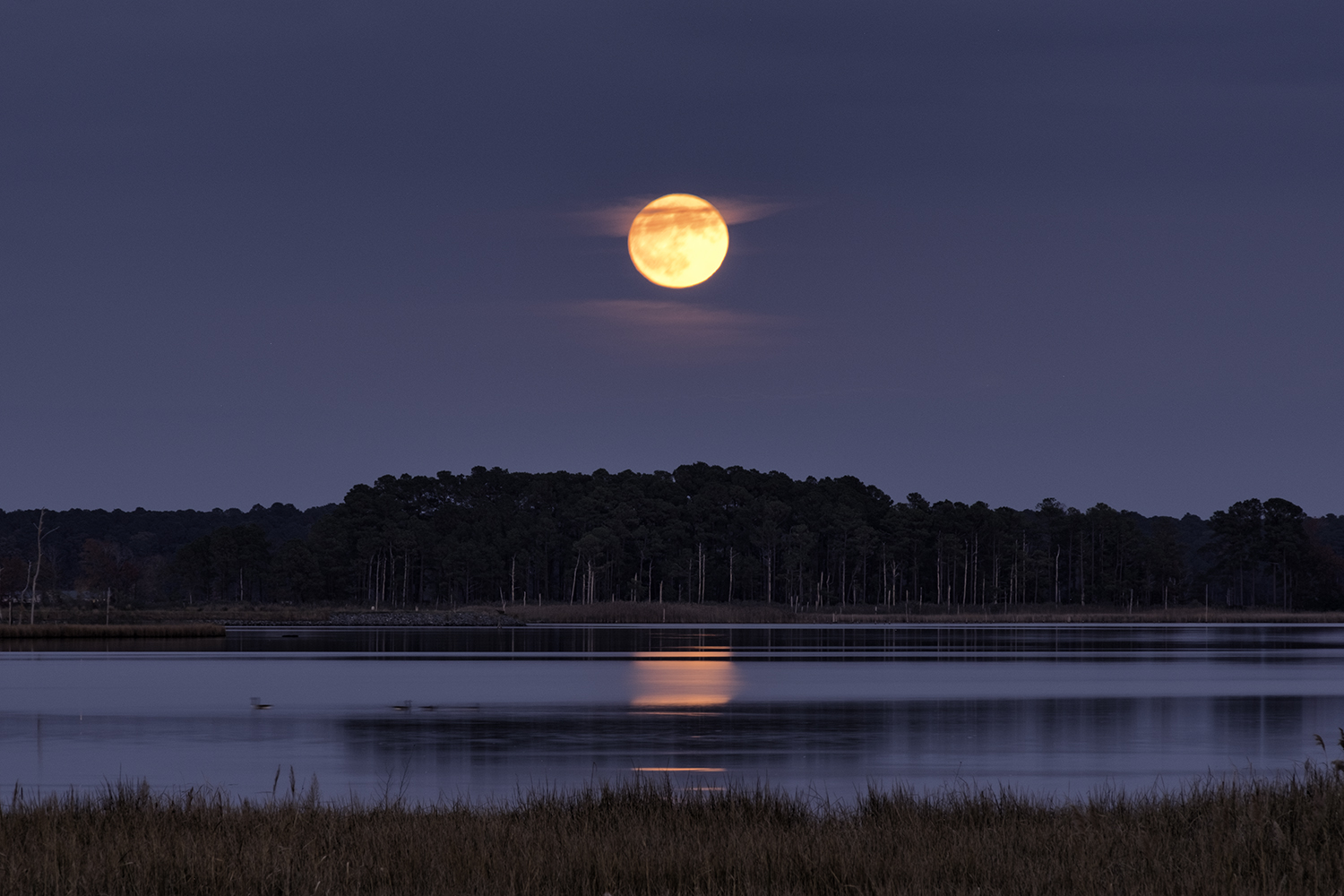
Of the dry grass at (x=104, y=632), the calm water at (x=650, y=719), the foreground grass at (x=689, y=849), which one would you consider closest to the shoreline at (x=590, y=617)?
the dry grass at (x=104, y=632)

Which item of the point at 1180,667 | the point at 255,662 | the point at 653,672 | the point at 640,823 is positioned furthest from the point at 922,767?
the point at 255,662

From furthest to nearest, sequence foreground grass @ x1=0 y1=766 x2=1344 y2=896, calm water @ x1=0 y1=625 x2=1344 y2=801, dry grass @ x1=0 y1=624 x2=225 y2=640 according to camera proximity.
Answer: dry grass @ x1=0 y1=624 x2=225 y2=640 < calm water @ x1=0 y1=625 x2=1344 y2=801 < foreground grass @ x1=0 y1=766 x2=1344 y2=896

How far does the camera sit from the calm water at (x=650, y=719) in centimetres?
2770

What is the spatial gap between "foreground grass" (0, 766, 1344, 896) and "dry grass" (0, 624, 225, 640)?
8911 centimetres

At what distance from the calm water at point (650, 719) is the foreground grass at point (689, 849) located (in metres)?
4.93

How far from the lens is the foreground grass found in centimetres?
1351

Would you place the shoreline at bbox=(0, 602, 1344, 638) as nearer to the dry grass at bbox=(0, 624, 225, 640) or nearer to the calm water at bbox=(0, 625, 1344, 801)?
the dry grass at bbox=(0, 624, 225, 640)

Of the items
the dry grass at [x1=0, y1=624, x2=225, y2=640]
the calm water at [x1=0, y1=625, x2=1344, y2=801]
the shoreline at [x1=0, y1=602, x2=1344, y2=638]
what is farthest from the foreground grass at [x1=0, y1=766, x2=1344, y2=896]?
the shoreline at [x1=0, y1=602, x2=1344, y2=638]

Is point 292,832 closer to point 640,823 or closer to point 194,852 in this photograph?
point 194,852

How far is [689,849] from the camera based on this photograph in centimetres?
1537

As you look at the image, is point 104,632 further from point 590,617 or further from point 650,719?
point 650,719

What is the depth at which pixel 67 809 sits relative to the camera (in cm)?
1870

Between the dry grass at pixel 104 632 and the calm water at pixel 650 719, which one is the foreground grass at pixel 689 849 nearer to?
the calm water at pixel 650 719

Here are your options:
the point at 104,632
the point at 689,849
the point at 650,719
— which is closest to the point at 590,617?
the point at 104,632
